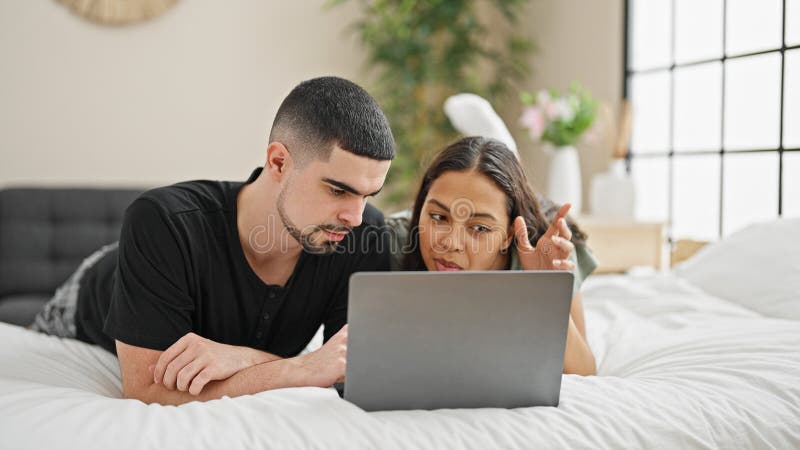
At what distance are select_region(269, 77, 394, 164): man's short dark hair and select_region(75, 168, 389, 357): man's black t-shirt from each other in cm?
22

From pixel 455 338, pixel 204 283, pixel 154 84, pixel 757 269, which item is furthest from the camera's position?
pixel 154 84

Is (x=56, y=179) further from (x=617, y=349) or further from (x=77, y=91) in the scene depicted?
(x=617, y=349)

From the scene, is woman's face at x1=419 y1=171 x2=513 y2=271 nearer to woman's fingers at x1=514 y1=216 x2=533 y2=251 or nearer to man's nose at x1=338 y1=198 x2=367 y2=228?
woman's fingers at x1=514 y1=216 x2=533 y2=251

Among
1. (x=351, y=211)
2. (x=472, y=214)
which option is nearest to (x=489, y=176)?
(x=472, y=214)

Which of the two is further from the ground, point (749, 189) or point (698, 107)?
point (698, 107)

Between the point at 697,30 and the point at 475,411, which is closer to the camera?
the point at 475,411

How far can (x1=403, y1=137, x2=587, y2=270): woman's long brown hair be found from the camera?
1.58m

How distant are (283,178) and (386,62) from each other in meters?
2.37

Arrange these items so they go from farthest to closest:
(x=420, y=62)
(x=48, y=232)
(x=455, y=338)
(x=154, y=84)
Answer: (x=420, y=62), (x=154, y=84), (x=48, y=232), (x=455, y=338)

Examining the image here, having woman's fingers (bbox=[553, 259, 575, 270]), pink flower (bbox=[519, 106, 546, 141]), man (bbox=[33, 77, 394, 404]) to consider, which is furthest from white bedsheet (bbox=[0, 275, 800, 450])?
pink flower (bbox=[519, 106, 546, 141])

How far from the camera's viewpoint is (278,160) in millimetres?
1321

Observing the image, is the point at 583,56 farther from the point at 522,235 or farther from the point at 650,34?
the point at 522,235

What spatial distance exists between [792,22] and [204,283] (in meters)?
2.26

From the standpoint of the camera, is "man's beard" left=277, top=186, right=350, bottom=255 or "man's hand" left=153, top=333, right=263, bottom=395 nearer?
"man's hand" left=153, top=333, right=263, bottom=395
